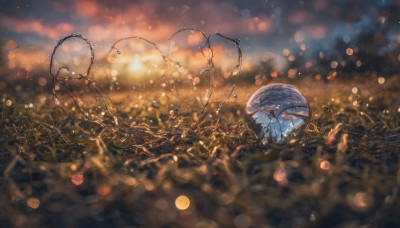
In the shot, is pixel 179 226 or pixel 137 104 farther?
pixel 137 104

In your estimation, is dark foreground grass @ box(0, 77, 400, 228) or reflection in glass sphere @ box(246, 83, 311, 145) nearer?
dark foreground grass @ box(0, 77, 400, 228)

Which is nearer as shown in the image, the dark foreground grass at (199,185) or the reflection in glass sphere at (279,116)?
the dark foreground grass at (199,185)

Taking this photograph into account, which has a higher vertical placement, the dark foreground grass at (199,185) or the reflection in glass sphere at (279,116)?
the reflection in glass sphere at (279,116)

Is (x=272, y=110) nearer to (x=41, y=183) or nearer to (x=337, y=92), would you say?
(x=41, y=183)

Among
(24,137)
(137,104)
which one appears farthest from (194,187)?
(137,104)

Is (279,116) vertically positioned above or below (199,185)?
above

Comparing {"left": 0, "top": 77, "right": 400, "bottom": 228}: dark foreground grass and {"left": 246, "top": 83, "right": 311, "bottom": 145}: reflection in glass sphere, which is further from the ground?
{"left": 246, "top": 83, "right": 311, "bottom": 145}: reflection in glass sphere

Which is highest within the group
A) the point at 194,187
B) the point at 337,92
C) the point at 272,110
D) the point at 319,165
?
the point at 337,92

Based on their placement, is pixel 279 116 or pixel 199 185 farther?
pixel 279 116
